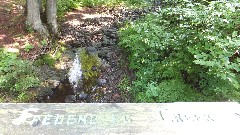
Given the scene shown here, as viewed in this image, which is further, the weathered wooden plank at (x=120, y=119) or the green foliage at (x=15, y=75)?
the green foliage at (x=15, y=75)

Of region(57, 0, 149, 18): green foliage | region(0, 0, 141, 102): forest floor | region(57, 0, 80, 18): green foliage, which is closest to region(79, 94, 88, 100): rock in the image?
region(0, 0, 141, 102): forest floor

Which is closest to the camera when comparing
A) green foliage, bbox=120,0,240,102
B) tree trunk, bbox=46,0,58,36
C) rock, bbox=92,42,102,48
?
green foliage, bbox=120,0,240,102

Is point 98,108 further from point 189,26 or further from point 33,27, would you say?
point 33,27

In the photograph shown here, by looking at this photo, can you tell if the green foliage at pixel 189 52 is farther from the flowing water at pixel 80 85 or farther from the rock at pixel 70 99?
the rock at pixel 70 99

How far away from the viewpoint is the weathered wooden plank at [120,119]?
2898mm

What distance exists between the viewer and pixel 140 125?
3010 mm

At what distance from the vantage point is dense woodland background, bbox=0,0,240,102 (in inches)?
166

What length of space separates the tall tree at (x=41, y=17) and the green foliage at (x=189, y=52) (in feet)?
9.33

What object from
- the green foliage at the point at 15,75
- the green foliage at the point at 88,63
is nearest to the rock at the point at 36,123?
the green foliage at the point at 15,75

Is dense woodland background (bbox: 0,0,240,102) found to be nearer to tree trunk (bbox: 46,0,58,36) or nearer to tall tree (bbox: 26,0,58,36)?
tall tree (bbox: 26,0,58,36)

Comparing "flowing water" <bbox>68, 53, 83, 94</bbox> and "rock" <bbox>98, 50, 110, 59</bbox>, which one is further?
"rock" <bbox>98, 50, 110, 59</bbox>

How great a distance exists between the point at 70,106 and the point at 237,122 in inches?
80.0

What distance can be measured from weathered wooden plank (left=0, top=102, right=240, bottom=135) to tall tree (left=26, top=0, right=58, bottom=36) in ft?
17.6

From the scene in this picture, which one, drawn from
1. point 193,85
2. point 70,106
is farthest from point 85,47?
point 70,106
